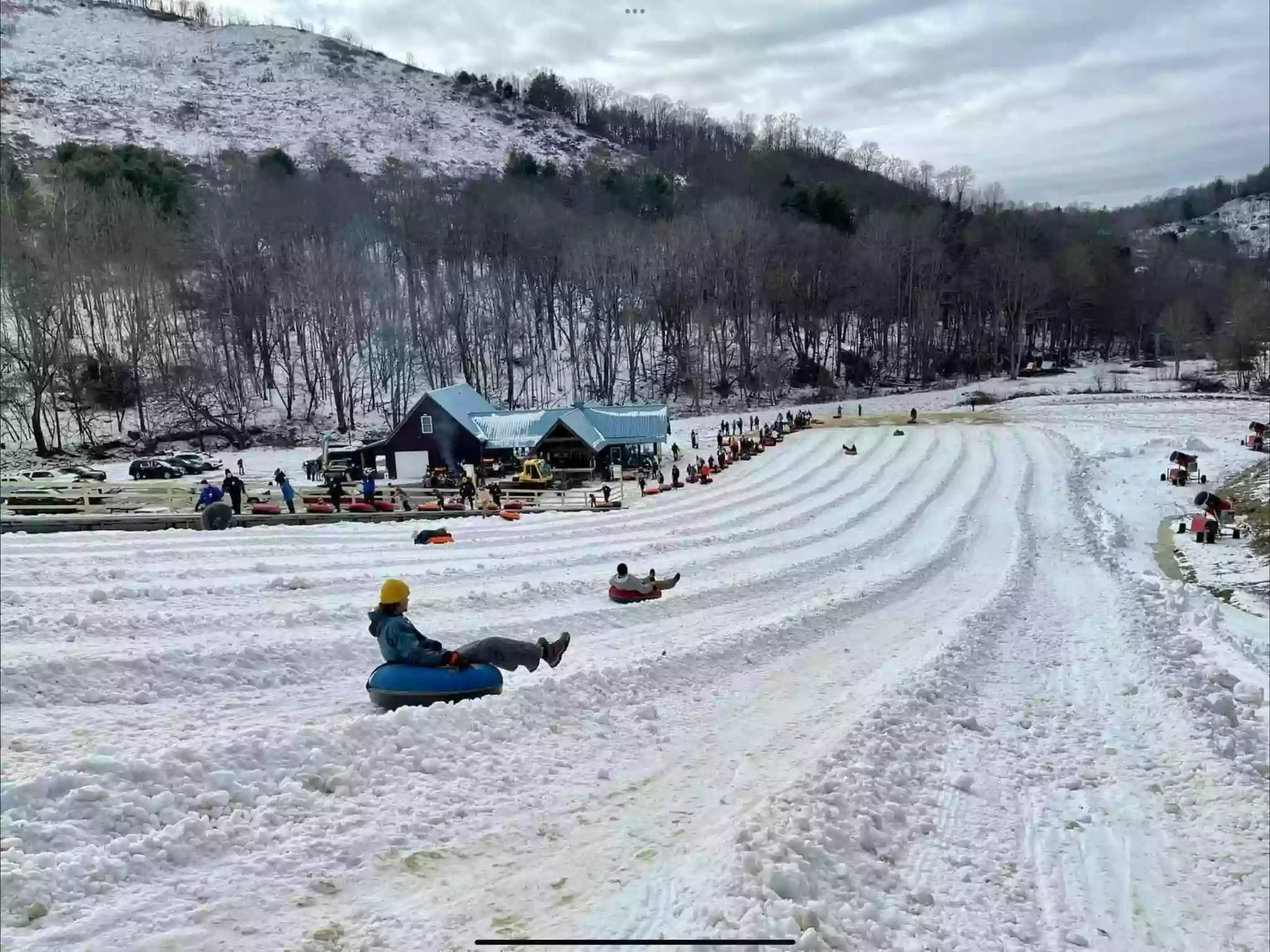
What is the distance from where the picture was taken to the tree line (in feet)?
101

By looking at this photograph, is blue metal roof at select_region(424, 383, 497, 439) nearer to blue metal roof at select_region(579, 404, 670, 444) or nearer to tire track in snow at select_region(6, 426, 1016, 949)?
blue metal roof at select_region(579, 404, 670, 444)

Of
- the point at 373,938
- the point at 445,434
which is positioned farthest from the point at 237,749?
the point at 445,434

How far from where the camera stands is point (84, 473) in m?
22.3

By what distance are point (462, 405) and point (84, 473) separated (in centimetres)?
1142

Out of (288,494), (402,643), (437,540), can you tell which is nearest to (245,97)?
(288,494)

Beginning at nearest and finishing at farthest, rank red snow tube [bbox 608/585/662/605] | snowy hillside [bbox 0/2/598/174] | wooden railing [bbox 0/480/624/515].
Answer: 1. red snow tube [bbox 608/585/662/605]
2. wooden railing [bbox 0/480/624/515]
3. snowy hillside [bbox 0/2/598/174]

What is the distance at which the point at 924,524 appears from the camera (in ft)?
55.8

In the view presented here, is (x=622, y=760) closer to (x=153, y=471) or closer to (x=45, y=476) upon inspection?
(x=45, y=476)

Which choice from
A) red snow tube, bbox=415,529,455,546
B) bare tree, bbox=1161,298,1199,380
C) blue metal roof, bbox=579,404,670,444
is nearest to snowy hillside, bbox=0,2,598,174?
blue metal roof, bbox=579,404,670,444

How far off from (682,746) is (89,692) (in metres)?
4.80

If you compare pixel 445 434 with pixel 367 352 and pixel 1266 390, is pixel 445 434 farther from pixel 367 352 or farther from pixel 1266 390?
pixel 1266 390

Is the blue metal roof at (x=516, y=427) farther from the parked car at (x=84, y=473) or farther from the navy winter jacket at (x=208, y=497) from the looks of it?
the parked car at (x=84, y=473)

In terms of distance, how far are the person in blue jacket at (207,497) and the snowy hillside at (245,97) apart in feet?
138

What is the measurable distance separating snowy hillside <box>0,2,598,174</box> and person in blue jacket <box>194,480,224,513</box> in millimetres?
42099
